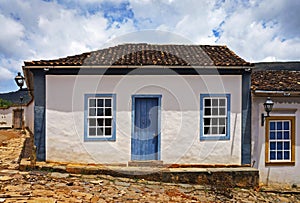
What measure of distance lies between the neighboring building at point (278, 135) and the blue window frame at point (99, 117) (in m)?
4.60

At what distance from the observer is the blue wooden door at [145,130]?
940cm

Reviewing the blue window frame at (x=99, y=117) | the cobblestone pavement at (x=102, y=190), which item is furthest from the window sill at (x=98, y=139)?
the cobblestone pavement at (x=102, y=190)

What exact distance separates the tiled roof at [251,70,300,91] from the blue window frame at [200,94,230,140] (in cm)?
112

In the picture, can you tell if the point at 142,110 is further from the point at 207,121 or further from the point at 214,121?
the point at 214,121

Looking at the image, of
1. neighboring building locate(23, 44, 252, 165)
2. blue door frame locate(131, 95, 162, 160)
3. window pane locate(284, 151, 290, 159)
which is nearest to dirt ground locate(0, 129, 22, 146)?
neighboring building locate(23, 44, 252, 165)

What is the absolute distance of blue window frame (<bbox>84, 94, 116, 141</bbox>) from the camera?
921 centimetres

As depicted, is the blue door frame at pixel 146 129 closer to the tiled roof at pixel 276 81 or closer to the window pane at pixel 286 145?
the tiled roof at pixel 276 81

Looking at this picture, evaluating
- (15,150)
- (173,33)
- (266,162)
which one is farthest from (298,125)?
(15,150)

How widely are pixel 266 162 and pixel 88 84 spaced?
6349 millimetres

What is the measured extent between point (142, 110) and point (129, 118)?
1.65 ft

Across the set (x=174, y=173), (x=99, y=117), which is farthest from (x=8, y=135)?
(x=174, y=173)

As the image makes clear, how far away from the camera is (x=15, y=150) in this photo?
11.6 m

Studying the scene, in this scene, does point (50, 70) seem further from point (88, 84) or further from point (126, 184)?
point (126, 184)

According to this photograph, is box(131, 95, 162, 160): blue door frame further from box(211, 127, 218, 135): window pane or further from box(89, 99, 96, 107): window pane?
box(211, 127, 218, 135): window pane
